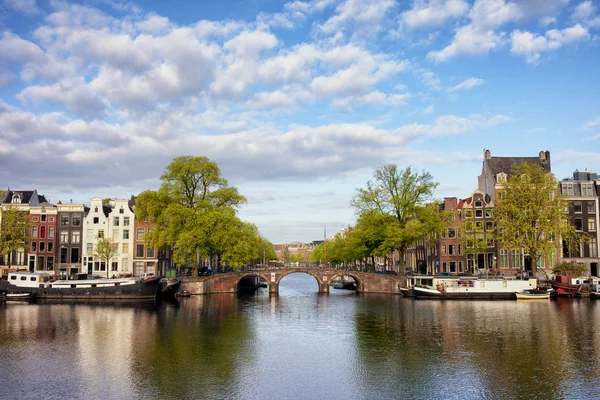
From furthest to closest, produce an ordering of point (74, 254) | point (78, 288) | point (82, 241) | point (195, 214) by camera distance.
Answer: point (74, 254)
point (82, 241)
point (195, 214)
point (78, 288)

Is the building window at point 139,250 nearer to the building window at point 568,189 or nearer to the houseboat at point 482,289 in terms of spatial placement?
the houseboat at point 482,289

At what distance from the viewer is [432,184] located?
86688 mm

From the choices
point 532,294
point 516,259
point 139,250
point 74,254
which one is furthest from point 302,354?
point 74,254

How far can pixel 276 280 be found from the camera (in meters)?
94.8

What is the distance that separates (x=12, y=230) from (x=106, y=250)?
14.7m

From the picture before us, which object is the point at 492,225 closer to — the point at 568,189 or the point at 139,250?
the point at 568,189

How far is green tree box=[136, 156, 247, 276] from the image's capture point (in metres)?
81.6

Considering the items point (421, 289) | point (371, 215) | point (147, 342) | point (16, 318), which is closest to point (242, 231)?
point (371, 215)

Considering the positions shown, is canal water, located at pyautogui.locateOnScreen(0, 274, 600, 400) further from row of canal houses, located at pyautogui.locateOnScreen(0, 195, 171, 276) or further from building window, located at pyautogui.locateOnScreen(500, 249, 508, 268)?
row of canal houses, located at pyautogui.locateOnScreen(0, 195, 171, 276)

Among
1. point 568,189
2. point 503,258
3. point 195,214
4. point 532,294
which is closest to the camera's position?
point 532,294

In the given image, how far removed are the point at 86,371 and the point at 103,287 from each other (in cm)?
4775

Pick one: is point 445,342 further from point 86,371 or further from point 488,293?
point 488,293

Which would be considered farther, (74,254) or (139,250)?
(74,254)

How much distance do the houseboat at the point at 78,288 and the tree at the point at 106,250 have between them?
9.81 meters
